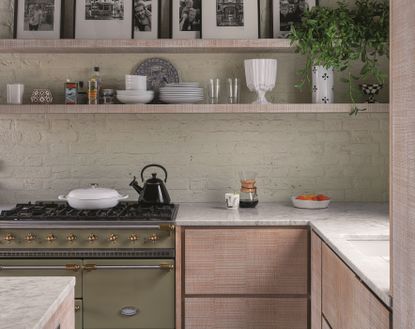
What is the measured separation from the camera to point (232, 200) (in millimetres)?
3568

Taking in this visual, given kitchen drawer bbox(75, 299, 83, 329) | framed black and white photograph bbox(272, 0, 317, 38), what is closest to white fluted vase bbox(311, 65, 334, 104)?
framed black and white photograph bbox(272, 0, 317, 38)

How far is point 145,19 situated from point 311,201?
1.61 metres

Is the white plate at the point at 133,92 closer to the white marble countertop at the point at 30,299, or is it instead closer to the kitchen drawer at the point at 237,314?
the kitchen drawer at the point at 237,314

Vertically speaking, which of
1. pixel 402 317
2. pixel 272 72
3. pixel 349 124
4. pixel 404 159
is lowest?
pixel 402 317

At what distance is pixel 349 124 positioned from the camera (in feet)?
12.7

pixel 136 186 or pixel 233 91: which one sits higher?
pixel 233 91

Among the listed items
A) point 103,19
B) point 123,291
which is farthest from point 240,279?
point 103,19

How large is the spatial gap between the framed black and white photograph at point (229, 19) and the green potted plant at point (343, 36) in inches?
13.0

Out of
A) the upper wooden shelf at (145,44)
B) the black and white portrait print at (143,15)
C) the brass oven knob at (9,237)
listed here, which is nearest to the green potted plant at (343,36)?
the upper wooden shelf at (145,44)

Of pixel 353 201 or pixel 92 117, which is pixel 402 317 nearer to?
pixel 353 201

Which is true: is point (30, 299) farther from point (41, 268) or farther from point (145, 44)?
point (145, 44)

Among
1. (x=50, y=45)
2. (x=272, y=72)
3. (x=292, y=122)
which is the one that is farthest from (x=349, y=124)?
(x=50, y=45)

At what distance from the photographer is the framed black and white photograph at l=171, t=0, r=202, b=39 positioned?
149 inches

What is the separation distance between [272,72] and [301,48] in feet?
0.81
